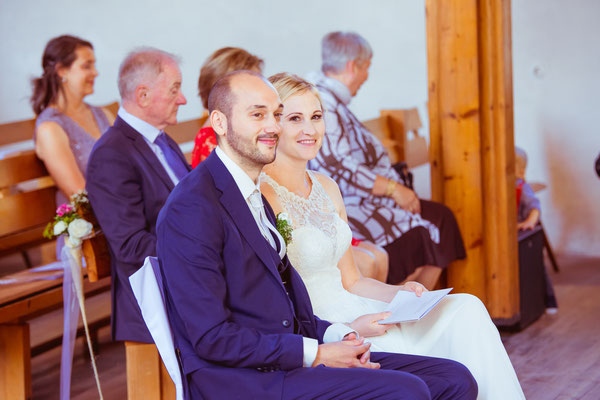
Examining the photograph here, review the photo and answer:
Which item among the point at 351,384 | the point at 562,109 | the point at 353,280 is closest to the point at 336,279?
the point at 353,280

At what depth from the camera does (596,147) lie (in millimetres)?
6191

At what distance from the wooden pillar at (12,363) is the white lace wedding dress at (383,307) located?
155cm

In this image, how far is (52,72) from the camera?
4.66 metres

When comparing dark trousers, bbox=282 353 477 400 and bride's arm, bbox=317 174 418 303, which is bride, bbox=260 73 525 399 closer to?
bride's arm, bbox=317 174 418 303

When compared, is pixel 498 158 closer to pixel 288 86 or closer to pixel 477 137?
pixel 477 137

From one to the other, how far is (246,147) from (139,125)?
107 centimetres

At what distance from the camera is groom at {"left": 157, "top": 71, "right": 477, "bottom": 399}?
196 cm

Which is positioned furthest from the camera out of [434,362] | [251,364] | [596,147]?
[596,147]

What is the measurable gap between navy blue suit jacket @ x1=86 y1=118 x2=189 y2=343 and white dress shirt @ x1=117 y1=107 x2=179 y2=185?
6 centimetres

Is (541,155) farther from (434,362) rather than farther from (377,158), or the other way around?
(434,362)

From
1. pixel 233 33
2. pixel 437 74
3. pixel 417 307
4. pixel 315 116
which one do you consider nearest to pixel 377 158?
pixel 437 74

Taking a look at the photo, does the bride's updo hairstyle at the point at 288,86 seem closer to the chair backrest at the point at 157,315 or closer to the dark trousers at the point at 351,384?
the chair backrest at the point at 157,315

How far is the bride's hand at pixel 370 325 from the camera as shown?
8.03 feet

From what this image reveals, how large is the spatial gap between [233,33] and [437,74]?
3455mm
